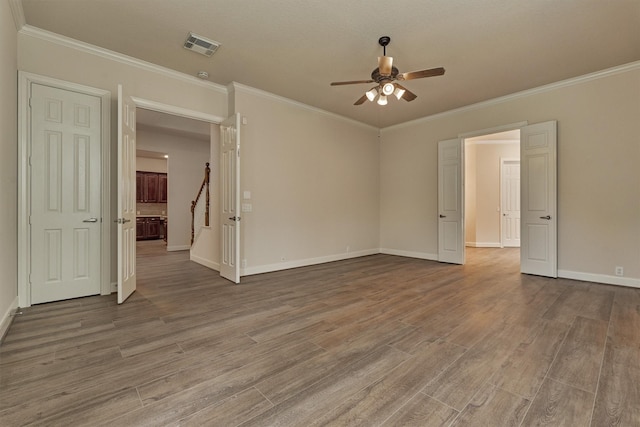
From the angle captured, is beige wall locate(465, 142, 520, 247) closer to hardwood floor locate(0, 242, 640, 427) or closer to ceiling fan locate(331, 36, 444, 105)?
hardwood floor locate(0, 242, 640, 427)

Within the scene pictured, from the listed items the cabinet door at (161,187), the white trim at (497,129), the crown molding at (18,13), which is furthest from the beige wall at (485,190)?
the cabinet door at (161,187)

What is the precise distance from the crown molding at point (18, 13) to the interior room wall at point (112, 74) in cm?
11

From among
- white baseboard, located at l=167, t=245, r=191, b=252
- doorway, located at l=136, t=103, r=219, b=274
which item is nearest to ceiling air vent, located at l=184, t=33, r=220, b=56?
doorway, located at l=136, t=103, r=219, b=274

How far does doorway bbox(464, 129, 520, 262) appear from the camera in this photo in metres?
8.29

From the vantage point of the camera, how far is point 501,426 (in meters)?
1.45

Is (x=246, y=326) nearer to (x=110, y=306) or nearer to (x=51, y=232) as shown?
(x=110, y=306)

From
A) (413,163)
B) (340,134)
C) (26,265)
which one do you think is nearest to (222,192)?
(26,265)

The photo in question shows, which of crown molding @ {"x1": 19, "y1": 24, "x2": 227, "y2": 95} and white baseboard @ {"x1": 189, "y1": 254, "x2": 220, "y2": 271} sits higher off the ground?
crown molding @ {"x1": 19, "y1": 24, "x2": 227, "y2": 95}

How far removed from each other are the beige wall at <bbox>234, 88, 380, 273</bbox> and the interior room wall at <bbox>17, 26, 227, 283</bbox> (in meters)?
0.64

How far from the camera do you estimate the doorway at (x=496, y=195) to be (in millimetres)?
8289

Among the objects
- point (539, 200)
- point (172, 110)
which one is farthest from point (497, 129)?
point (172, 110)

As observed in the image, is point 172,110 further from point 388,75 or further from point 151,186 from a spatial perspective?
point 151,186

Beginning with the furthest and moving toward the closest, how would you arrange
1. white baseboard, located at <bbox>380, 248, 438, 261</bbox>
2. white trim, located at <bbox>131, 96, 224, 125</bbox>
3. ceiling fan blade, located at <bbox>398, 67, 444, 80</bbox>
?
white baseboard, located at <bbox>380, 248, 438, 261</bbox>
white trim, located at <bbox>131, 96, 224, 125</bbox>
ceiling fan blade, located at <bbox>398, 67, 444, 80</bbox>

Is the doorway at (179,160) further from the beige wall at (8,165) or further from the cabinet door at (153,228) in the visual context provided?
the beige wall at (8,165)
